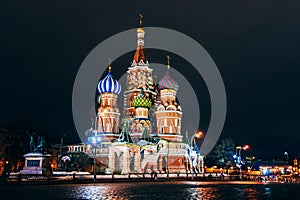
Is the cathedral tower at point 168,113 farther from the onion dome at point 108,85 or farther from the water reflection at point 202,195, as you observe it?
the water reflection at point 202,195

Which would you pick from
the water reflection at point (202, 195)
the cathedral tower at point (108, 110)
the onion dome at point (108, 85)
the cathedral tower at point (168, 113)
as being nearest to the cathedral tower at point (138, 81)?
the cathedral tower at point (168, 113)

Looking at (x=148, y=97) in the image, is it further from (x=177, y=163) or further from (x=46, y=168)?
(x=46, y=168)

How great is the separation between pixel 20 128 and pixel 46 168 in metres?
17.6

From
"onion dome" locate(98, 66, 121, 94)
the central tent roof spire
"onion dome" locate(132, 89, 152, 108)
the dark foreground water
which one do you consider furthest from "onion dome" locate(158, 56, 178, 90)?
the dark foreground water

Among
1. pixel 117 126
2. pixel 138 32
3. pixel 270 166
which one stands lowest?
pixel 270 166

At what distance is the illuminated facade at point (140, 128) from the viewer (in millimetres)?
69312

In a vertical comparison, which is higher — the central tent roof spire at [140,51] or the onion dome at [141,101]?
the central tent roof spire at [140,51]

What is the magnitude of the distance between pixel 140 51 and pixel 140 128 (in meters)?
23.3

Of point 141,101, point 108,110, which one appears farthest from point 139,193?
point 108,110

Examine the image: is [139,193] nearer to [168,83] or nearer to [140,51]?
[168,83]

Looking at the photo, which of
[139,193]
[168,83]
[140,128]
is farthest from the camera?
[168,83]

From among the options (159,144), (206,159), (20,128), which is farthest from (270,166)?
(20,128)

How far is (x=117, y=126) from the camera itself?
272 ft

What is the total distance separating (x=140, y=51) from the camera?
304 feet
